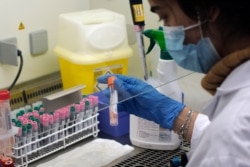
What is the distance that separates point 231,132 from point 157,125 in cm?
68

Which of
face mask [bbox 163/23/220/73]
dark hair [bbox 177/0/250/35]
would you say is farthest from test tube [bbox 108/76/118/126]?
dark hair [bbox 177/0/250/35]

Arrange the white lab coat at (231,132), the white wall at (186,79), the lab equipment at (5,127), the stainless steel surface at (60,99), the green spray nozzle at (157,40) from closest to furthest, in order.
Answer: the white lab coat at (231,132), the lab equipment at (5,127), the stainless steel surface at (60,99), the green spray nozzle at (157,40), the white wall at (186,79)

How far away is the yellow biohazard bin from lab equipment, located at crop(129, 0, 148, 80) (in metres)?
0.10

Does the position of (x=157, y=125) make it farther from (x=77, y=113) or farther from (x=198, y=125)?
(x=77, y=113)

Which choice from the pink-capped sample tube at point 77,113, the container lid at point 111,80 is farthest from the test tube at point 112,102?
the pink-capped sample tube at point 77,113

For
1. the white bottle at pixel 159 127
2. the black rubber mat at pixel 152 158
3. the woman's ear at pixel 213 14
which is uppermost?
the woman's ear at pixel 213 14

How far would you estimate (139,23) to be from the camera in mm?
1541

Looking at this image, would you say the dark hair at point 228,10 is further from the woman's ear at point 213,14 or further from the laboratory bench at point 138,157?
the laboratory bench at point 138,157

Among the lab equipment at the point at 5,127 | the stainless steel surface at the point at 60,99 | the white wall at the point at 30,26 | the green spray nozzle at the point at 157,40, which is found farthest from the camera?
the white wall at the point at 30,26

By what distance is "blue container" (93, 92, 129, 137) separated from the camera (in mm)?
1484

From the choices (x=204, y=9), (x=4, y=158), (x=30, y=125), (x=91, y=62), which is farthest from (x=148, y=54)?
(x=204, y=9)

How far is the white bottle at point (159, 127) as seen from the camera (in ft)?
4.83

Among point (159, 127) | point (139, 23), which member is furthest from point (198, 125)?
point (139, 23)

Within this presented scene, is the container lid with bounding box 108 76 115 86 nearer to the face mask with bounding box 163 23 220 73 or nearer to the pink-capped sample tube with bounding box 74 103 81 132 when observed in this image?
the pink-capped sample tube with bounding box 74 103 81 132
